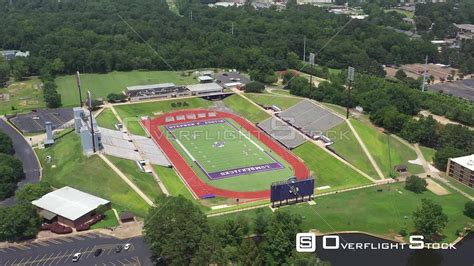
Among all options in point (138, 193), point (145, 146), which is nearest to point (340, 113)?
point (145, 146)

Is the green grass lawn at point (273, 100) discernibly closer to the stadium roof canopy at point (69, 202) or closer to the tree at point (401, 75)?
the tree at point (401, 75)

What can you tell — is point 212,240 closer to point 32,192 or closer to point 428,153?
point 32,192

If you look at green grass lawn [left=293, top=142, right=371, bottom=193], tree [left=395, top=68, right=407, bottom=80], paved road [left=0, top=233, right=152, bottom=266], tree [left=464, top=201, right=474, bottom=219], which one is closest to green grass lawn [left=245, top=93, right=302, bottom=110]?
green grass lawn [left=293, top=142, right=371, bottom=193]

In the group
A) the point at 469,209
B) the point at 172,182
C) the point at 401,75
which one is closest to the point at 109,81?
the point at 172,182

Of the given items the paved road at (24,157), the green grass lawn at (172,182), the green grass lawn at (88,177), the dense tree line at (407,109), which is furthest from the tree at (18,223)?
the dense tree line at (407,109)

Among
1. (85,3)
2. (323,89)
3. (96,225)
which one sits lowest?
(96,225)

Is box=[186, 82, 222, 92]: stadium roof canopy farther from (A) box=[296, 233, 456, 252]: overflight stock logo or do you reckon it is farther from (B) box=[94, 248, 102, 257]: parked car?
(B) box=[94, 248, 102, 257]: parked car

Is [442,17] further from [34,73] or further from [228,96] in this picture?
[34,73]
